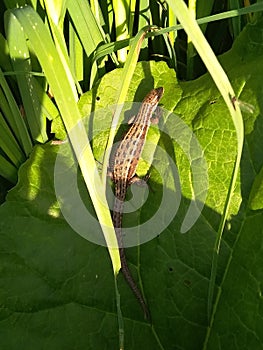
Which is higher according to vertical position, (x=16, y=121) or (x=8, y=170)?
(x=16, y=121)

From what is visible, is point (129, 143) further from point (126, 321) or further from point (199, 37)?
point (199, 37)

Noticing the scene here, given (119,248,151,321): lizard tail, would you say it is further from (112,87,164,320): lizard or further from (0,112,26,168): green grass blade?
(0,112,26,168): green grass blade

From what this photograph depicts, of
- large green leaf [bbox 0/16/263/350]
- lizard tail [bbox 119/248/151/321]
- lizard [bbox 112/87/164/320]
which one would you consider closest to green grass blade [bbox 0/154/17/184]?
large green leaf [bbox 0/16/263/350]

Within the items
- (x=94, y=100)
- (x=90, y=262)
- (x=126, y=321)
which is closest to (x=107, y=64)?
(x=94, y=100)

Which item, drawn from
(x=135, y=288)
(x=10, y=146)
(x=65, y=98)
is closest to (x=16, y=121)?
(x=10, y=146)

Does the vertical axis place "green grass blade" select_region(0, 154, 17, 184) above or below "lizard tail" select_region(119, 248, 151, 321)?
above

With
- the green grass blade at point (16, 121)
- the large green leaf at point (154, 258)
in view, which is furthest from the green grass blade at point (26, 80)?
the large green leaf at point (154, 258)

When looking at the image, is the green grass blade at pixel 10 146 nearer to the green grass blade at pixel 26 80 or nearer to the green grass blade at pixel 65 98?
the green grass blade at pixel 26 80

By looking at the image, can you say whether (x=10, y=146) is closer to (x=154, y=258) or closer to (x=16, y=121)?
(x=16, y=121)
